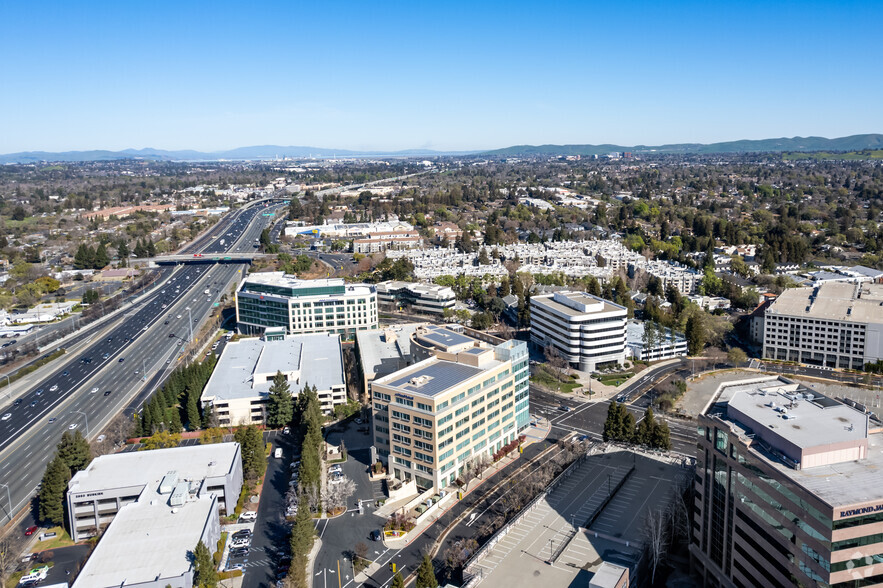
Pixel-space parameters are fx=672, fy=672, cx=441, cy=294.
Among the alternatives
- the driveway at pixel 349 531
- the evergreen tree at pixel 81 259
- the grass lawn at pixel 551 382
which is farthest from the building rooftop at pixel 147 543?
the evergreen tree at pixel 81 259

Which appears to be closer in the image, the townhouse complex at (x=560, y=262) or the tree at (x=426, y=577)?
the tree at (x=426, y=577)

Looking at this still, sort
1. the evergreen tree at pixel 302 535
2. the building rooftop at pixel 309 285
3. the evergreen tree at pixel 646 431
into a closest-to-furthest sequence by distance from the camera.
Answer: the evergreen tree at pixel 302 535
the evergreen tree at pixel 646 431
the building rooftop at pixel 309 285

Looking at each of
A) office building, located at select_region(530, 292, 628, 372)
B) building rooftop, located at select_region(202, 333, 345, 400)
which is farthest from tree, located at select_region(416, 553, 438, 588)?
office building, located at select_region(530, 292, 628, 372)

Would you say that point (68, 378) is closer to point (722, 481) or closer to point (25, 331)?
point (25, 331)

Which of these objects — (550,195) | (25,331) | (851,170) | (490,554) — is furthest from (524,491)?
(851,170)

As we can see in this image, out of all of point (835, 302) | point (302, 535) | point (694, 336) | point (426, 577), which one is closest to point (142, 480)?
point (302, 535)

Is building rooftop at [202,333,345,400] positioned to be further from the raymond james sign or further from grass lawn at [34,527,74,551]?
the raymond james sign

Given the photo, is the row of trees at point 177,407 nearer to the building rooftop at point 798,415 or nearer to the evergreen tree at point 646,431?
the evergreen tree at point 646,431

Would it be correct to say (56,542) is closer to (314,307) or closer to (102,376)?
(102,376)
